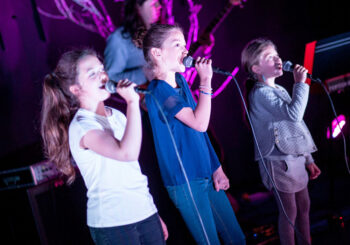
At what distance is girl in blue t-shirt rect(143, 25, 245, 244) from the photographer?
61.7 inches

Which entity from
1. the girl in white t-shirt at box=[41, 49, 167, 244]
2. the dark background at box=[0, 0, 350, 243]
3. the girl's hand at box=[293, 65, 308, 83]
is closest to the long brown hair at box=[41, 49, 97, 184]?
the girl in white t-shirt at box=[41, 49, 167, 244]

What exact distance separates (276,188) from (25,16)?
2618 mm

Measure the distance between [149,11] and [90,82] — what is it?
4.76ft

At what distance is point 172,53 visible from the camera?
164cm

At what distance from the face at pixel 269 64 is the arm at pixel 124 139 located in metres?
1.08

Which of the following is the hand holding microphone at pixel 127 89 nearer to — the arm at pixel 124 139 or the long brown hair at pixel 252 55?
the arm at pixel 124 139

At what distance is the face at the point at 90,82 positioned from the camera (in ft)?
4.99

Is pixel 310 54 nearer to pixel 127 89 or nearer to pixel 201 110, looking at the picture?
pixel 201 110

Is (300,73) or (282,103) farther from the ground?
(300,73)

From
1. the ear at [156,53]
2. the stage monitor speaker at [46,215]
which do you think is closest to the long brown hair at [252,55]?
the ear at [156,53]

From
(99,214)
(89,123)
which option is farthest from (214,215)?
(89,123)

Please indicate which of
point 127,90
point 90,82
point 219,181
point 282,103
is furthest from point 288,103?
point 90,82

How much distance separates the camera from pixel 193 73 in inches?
126

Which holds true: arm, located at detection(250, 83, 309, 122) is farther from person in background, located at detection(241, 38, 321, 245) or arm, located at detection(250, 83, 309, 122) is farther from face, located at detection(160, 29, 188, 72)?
face, located at detection(160, 29, 188, 72)
